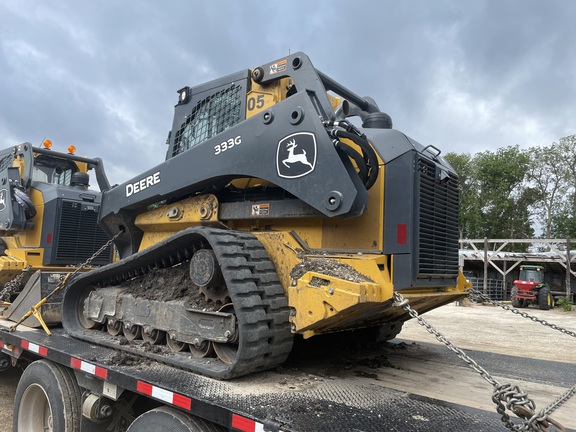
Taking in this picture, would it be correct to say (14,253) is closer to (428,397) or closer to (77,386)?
(77,386)

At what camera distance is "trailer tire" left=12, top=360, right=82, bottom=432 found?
389cm

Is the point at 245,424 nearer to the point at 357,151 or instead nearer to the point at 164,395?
the point at 164,395

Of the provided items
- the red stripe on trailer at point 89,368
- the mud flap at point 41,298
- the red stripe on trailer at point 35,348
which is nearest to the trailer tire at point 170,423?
the red stripe on trailer at point 89,368

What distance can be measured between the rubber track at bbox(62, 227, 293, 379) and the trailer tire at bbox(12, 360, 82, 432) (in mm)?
513

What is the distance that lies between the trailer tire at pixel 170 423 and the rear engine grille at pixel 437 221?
5.89 feet

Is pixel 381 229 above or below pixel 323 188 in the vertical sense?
below

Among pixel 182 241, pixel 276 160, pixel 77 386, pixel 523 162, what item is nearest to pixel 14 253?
pixel 77 386

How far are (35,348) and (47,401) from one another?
50cm

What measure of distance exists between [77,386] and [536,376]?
12.8 ft

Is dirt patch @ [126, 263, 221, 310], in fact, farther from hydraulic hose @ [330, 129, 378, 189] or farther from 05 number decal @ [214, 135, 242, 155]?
hydraulic hose @ [330, 129, 378, 189]

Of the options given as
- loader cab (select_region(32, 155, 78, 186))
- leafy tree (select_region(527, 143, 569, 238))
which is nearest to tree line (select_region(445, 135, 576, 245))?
leafy tree (select_region(527, 143, 569, 238))

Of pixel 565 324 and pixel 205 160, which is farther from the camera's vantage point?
pixel 565 324

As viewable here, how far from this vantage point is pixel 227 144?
12.9 feet

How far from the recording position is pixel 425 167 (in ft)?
12.0
